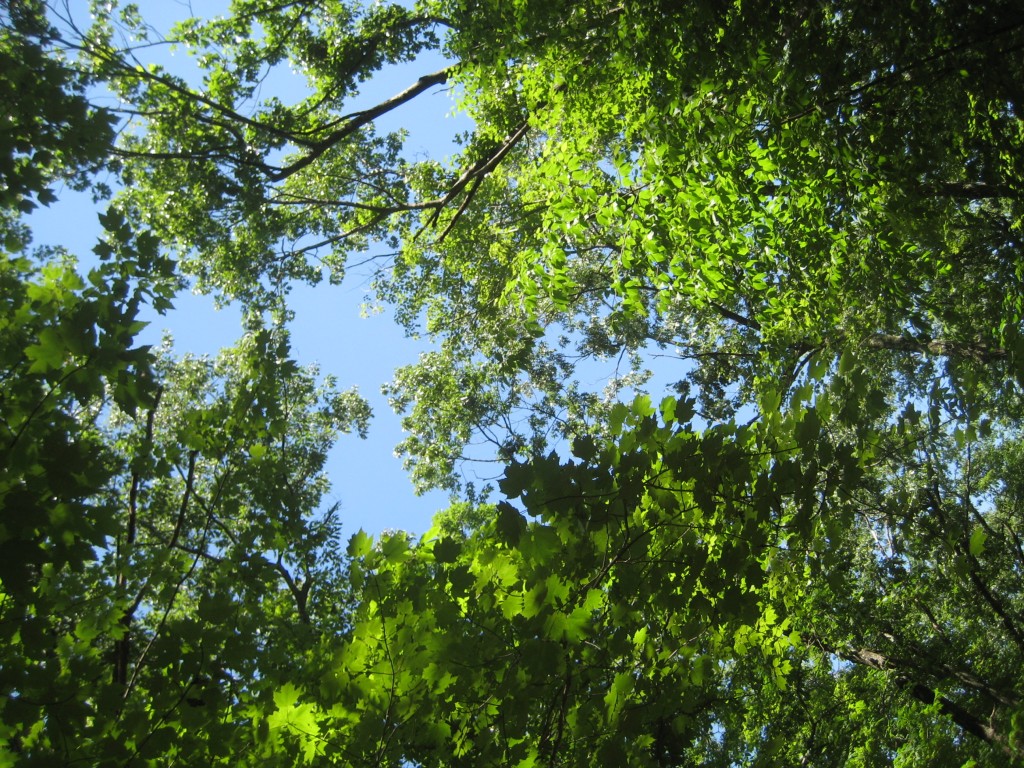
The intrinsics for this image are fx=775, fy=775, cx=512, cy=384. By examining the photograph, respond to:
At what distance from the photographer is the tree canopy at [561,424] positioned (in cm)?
265

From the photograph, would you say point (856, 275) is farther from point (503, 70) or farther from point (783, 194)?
point (503, 70)

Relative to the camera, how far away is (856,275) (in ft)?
22.9

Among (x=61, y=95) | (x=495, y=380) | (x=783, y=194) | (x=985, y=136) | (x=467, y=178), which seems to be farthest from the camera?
(x=495, y=380)

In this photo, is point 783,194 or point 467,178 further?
point 467,178

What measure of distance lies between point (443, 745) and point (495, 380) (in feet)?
37.6

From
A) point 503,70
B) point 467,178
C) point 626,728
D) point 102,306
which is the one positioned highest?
point 467,178

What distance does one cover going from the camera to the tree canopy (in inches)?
→ 104

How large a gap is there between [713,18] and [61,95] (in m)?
4.05

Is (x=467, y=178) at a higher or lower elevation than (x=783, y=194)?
higher

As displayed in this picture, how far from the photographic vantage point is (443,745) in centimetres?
300

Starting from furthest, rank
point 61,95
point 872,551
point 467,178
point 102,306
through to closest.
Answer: point 872,551, point 467,178, point 61,95, point 102,306

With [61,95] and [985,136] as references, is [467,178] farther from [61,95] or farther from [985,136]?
[61,95]

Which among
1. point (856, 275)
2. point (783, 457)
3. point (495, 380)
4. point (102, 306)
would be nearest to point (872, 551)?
point (495, 380)

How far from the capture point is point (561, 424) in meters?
14.0
